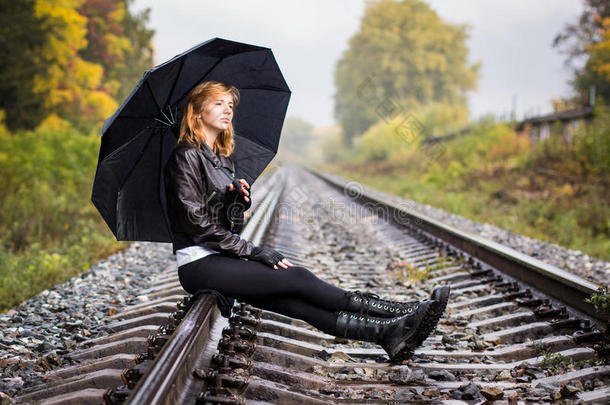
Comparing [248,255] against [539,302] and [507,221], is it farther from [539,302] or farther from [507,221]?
[507,221]

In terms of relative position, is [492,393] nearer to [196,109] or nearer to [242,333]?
[242,333]

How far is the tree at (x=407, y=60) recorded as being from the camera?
4191 cm

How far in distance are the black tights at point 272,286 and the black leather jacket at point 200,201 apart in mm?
90

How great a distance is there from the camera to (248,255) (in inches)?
102

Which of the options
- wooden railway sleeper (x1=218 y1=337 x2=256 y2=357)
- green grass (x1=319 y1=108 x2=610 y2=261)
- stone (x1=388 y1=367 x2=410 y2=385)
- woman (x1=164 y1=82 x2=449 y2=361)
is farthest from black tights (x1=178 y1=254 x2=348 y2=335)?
green grass (x1=319 y1=108 x2=610 y2=261)

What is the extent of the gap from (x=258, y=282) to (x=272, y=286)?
3.0 inches

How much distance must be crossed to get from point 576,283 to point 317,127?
137 m

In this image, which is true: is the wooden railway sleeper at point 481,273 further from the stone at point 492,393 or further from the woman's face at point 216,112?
the woman's face at point 216,112

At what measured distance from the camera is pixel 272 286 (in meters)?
2.55

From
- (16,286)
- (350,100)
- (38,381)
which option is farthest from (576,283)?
(350,100)

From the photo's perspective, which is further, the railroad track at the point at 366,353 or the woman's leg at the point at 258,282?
the woman's leg at the point at 258,282

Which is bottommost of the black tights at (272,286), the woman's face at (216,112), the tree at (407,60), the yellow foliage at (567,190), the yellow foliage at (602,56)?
the black tights at (272,286)

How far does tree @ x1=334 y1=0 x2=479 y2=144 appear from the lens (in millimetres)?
41906

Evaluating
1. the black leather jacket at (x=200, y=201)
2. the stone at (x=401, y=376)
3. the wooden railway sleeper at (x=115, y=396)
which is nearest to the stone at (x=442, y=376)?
the stone at (x=401, y=376)
